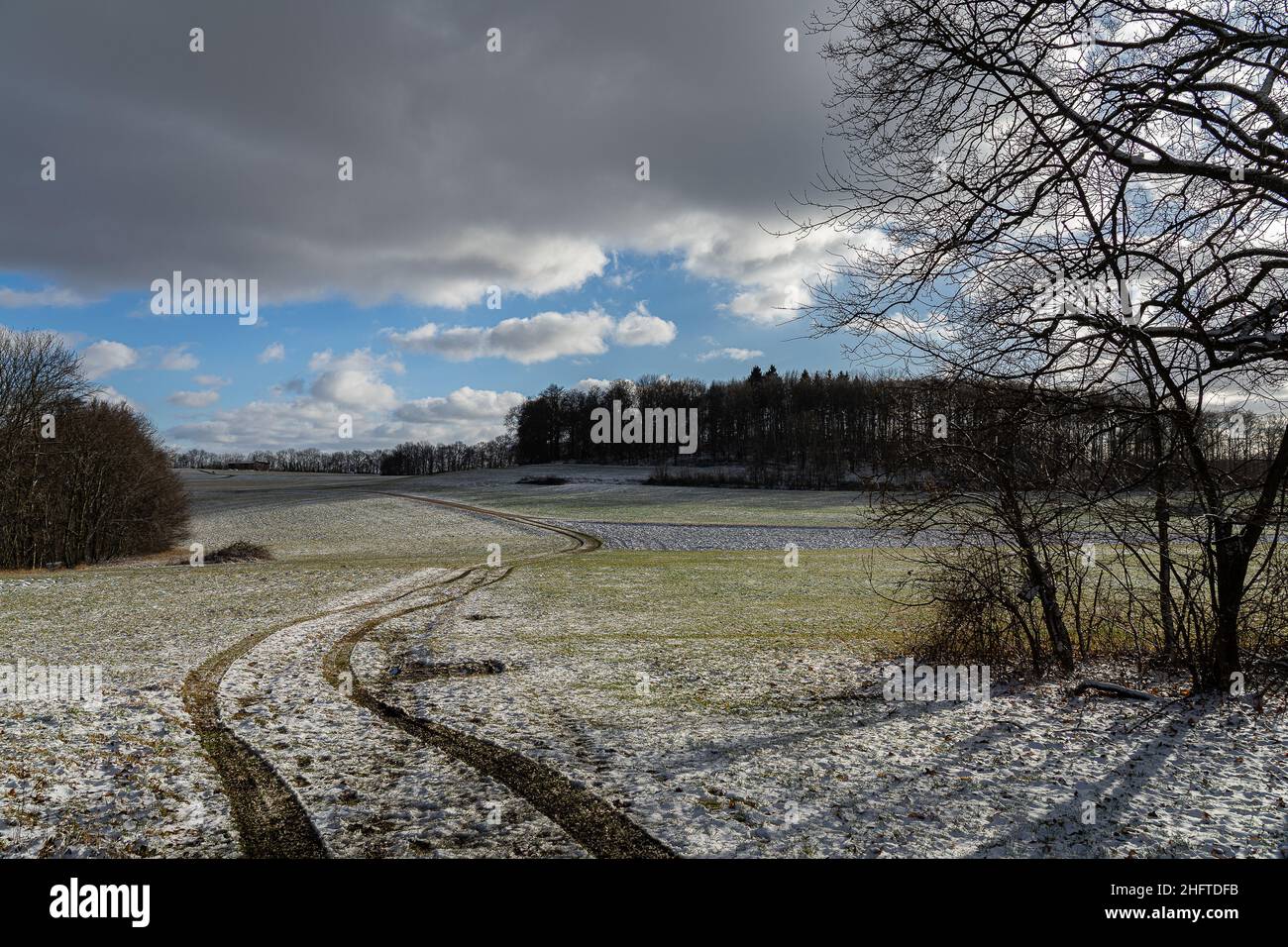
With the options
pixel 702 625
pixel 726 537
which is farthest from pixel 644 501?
pixel 702 625

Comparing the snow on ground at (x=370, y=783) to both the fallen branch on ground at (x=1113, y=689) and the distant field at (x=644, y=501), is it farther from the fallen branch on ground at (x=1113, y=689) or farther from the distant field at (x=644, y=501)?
the distant field at (x=644, y=501)

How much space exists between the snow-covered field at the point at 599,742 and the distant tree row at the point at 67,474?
20.0 metres

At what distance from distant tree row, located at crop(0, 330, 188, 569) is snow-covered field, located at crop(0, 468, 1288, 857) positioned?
65.5 feet

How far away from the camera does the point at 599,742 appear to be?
842 centimetres

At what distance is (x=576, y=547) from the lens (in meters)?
38.1

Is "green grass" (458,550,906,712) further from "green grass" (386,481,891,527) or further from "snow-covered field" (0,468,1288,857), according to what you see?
"green grass" (386,481,891,527)

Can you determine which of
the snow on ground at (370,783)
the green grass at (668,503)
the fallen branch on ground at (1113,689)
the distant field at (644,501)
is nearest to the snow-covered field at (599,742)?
the snow on ground at (370,783)

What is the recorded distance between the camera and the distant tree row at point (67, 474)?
33625 millimetres

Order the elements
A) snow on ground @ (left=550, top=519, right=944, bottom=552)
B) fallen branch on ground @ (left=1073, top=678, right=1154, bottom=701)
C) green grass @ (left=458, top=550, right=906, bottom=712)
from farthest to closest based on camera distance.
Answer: snow on ground @ (left=550, top=519, right=944, bottom=552) → green grass @ (left=458, top=550, right=906, bottom=712) → fallen branch on ground @ (left=1073, top=678, right=1154, bottom=701)

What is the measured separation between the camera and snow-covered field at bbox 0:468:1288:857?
6238 millimetres

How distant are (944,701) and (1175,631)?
14.0 ft

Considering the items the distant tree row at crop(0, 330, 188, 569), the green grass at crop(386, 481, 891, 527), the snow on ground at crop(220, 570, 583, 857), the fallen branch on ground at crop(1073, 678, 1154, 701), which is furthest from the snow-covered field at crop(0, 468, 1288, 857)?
the green grass at crop(386, 481, 891, 527)
